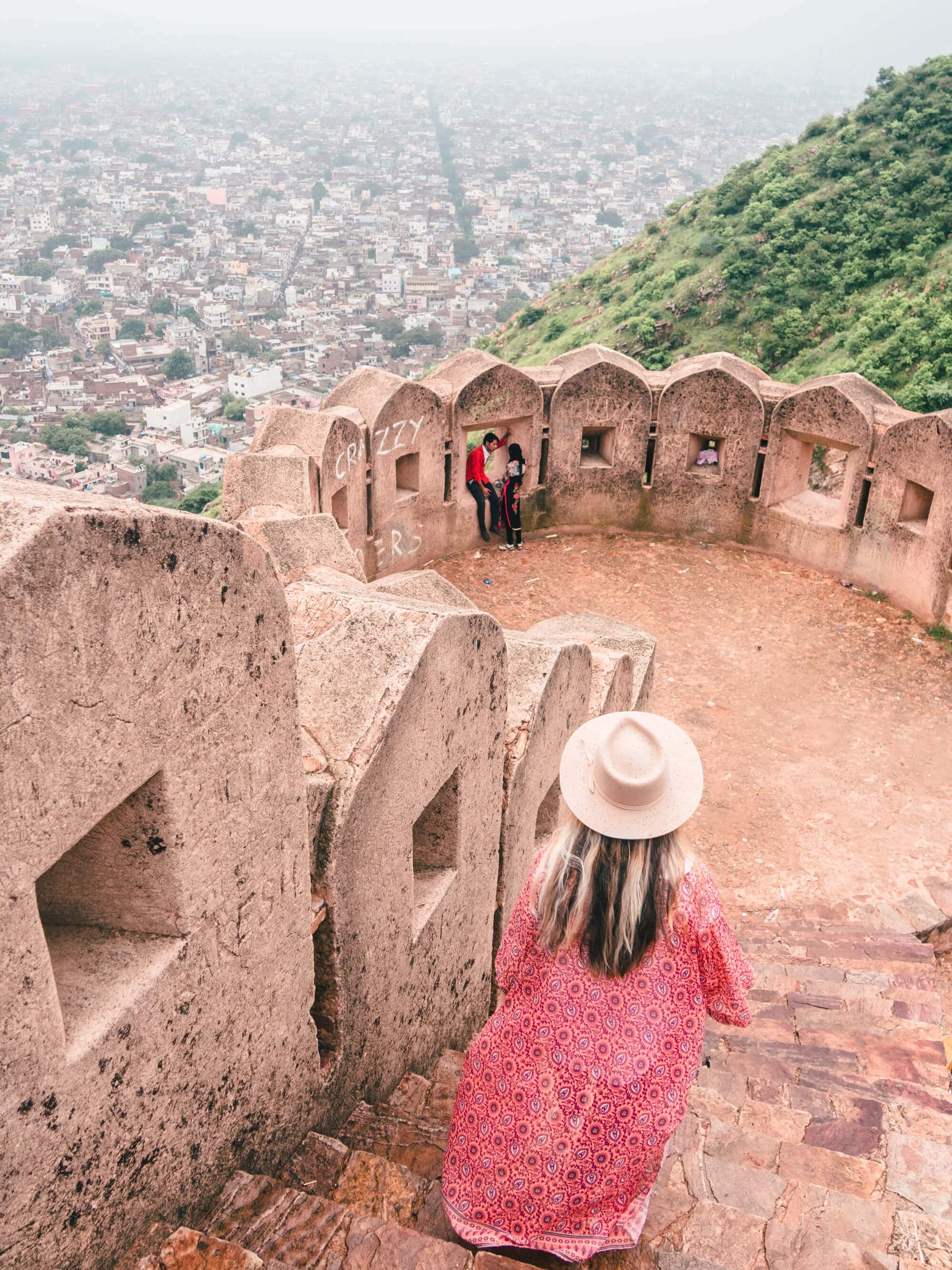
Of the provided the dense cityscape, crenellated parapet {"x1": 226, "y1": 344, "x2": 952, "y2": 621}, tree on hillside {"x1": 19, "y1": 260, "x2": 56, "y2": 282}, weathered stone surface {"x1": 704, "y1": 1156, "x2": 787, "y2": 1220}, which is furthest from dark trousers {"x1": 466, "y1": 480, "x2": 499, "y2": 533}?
tree on hillside {"x1": 19, "y1": 260, "x2": 56, "y2": 282}

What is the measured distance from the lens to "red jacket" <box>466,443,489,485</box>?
11.0 m

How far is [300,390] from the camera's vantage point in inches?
2302

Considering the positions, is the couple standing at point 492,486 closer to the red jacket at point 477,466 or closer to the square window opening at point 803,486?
the red jacket at point 477,466

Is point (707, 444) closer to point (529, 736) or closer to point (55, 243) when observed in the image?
point (529, 736)

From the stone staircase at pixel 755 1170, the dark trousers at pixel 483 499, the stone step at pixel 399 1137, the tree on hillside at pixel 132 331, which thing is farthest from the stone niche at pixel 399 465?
the tree on hillside at pixel 132 331

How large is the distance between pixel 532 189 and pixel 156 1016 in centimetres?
13710

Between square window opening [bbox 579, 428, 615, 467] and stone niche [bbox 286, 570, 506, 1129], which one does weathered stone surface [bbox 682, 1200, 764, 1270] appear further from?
square window opening [bbox 579, 428, 615, 467]

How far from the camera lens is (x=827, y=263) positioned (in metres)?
17.7

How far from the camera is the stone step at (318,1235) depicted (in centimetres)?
264

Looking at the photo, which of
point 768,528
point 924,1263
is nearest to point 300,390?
point 768,528

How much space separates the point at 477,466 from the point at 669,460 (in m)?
2.00

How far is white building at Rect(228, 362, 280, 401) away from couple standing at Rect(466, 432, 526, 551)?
49002mm

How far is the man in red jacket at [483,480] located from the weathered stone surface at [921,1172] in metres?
7.69

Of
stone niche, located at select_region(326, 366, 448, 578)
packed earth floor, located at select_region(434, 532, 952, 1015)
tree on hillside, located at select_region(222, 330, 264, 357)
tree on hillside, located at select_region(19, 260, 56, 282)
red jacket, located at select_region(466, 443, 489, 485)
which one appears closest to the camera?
packed earth floor, located at select_region(434, 532, 952, 1015)
